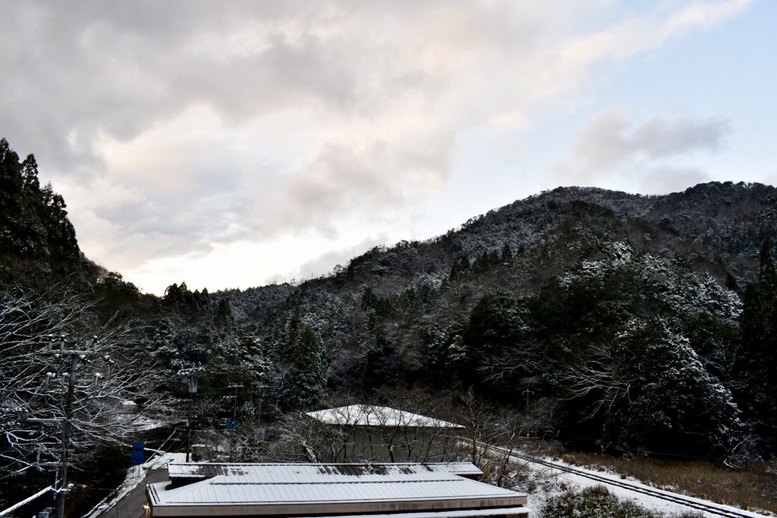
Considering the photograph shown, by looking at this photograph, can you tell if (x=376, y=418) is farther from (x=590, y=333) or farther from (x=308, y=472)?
(x=590, y=333)

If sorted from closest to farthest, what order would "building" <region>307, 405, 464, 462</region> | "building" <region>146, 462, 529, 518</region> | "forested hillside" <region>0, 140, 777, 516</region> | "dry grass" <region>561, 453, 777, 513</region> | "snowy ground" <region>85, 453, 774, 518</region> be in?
"building" <region>146, 462, 529, 518</region> < "snowy ground" <region>85, 453, 774, 518</region> < "dry grass" <region>561, 453, 777, 513</region> < "forested hillside" <region>0, 140, 777, 516</region> < "building" <region>307, 405, 464, 462</region>

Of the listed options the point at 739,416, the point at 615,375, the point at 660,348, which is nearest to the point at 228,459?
the point at 615,375

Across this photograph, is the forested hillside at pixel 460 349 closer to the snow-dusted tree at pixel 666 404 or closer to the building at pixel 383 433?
the snow-dusted tree at pixel 666 404

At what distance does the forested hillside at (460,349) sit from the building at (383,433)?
217 centimetres

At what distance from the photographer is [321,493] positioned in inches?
500

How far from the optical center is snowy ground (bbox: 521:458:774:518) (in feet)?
53.0

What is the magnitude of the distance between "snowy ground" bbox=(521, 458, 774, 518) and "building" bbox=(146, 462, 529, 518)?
5.66m

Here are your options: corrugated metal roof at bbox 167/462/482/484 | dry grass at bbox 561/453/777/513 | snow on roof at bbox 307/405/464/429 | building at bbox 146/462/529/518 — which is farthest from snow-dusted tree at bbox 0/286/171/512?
dry grass at bbox 561/453/777/513

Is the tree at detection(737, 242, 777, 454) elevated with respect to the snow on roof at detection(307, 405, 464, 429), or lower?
elevated

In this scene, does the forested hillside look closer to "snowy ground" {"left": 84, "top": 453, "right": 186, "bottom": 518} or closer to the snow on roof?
"snowy ground" {"left": 84, "top": 453, "right": 186, "bottom": 518}

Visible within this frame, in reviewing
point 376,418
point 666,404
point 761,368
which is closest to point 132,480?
point 376,418

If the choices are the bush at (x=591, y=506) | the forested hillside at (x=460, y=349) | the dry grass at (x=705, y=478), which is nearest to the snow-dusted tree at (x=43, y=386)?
the forested hillside at (x=460, y=349)

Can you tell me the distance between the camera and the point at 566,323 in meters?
31.2

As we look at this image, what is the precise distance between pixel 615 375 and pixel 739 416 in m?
5.57
